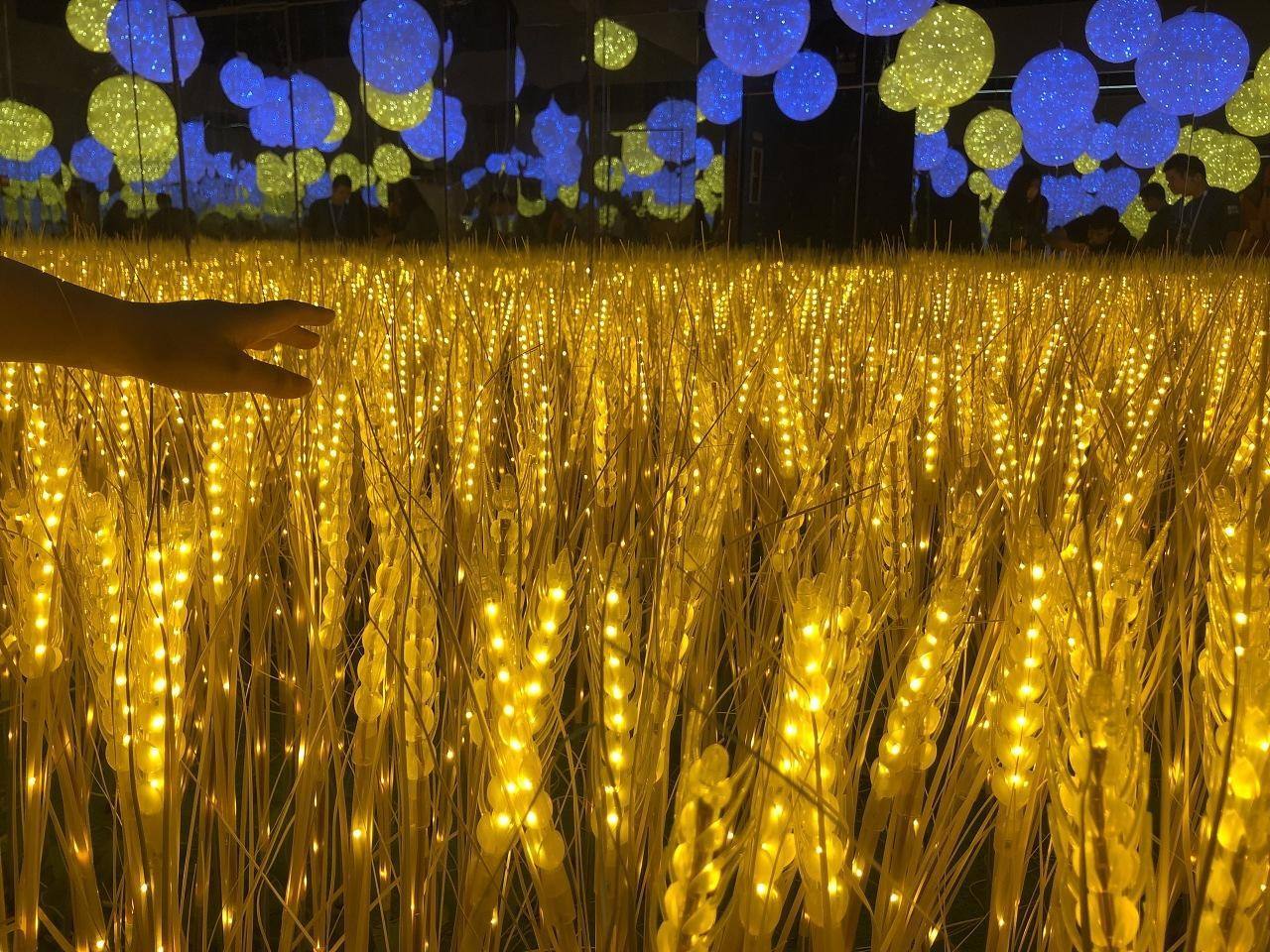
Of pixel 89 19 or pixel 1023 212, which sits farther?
pixel 1023 212

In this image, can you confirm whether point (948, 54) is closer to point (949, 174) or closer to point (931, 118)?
point (931, 118)

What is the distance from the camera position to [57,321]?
0.63 m

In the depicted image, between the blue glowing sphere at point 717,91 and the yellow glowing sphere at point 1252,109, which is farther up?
the blue glowing sphere at point 717,91

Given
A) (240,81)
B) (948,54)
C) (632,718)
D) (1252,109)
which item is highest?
(240,81)

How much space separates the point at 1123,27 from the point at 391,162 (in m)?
5.43

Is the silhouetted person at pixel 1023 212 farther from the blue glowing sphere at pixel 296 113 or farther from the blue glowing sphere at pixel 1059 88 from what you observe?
the blue glowing sphere at pixel 296 113

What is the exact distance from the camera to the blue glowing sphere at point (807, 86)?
5.60 metres

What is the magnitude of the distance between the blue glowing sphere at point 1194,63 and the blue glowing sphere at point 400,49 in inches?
131

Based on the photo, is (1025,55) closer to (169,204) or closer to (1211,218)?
(1211,218)

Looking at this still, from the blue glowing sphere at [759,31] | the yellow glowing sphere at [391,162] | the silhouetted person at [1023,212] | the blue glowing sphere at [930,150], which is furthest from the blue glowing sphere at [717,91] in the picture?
the blue glowing sphere at [759,31]

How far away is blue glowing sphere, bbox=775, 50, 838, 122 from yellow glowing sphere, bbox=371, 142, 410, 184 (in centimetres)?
357

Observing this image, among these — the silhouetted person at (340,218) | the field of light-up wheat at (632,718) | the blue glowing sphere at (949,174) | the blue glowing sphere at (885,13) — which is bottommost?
the field of light-up wheat at (632,718)

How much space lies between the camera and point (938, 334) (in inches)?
74.9

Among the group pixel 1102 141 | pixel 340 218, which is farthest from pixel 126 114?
pixel 1102 141
